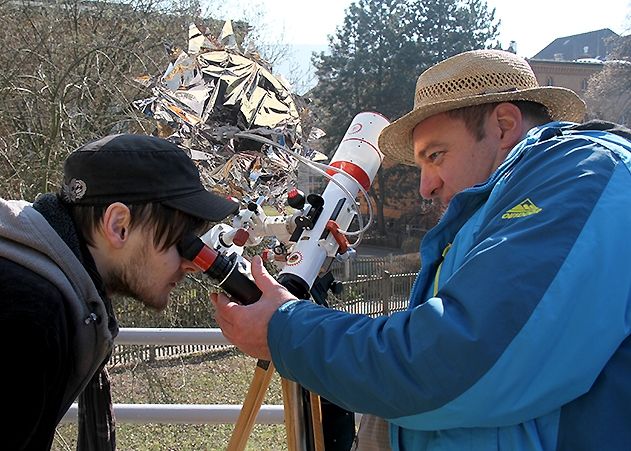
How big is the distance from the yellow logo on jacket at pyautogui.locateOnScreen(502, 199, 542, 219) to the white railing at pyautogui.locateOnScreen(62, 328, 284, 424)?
66.0 inches

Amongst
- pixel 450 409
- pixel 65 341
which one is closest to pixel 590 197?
pixel 450 409

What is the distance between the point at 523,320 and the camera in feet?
3.67

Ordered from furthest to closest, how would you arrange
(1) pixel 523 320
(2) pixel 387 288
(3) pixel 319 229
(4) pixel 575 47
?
(4) pixel 575 47 < (2) pixel 387 288 < (3) pixel 319 229 < (1) pixel 523 320

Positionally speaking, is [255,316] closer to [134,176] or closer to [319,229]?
[134,176]

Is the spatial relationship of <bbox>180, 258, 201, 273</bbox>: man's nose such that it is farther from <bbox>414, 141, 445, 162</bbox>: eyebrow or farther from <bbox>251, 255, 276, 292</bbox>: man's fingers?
<bbox>414, 141, 445, 162</bbox>: eyebrow

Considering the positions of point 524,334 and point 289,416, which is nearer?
point 524,334

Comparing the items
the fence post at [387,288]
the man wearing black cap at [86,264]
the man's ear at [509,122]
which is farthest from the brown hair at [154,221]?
the fence post at [387,288]

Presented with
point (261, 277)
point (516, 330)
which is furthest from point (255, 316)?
point (516, 330)

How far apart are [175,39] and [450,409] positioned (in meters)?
7.95

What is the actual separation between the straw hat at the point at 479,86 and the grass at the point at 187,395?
3979mm

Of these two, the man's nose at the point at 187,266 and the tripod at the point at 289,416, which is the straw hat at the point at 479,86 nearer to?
the man's nose at the point at 187,266

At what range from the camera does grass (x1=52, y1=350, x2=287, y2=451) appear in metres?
6.56

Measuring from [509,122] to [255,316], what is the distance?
30.5 inches

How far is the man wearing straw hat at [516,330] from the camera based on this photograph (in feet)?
3.70
